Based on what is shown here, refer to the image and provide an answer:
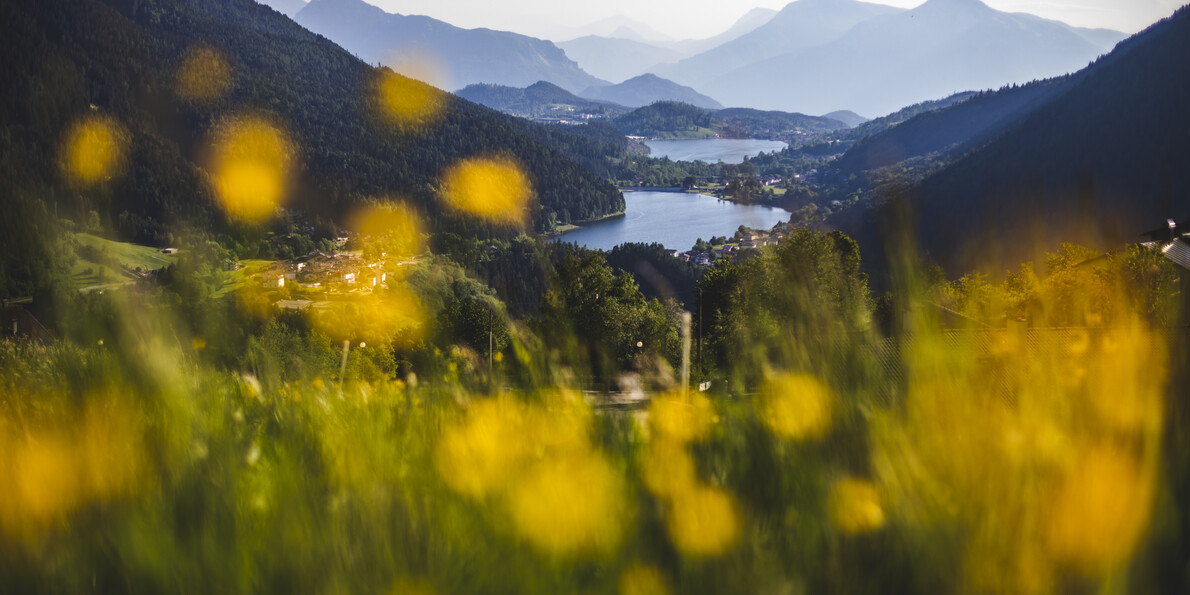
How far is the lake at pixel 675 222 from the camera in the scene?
121250 millimetres

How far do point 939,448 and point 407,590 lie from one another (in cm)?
92

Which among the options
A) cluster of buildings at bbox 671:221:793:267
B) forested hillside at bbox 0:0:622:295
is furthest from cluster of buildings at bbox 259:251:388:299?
cluster of buildings at bbox 671:221:793:267

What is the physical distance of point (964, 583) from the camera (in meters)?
1.04

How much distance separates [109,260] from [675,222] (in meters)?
91.2

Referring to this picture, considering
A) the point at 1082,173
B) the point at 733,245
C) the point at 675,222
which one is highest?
the point at 675,222

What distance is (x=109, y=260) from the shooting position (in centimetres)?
9512

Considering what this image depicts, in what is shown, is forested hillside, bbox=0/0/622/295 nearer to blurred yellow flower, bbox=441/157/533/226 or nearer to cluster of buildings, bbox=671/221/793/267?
blurred yellow flower, bbox=441/157/533/226

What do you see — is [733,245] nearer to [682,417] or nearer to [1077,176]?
[1077,176]

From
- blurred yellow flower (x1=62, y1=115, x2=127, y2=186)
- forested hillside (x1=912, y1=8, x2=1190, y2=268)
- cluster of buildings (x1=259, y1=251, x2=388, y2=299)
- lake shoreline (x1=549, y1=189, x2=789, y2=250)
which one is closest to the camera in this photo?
forested hillside (x1=912, y1=8, x2=1190, y2=268)

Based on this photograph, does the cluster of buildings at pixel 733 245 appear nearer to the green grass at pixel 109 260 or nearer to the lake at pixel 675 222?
the lake at pixel 675 222

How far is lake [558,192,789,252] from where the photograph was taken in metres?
121

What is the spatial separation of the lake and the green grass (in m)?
62.0

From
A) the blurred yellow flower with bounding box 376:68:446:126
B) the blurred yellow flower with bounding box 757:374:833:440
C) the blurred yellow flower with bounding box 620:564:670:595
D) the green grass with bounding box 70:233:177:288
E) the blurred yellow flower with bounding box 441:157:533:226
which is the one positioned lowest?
the blurred yellow flower with bounding box 620:564:670:595

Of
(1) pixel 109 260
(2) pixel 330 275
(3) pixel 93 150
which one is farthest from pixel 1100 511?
(3) pixel 93 150
